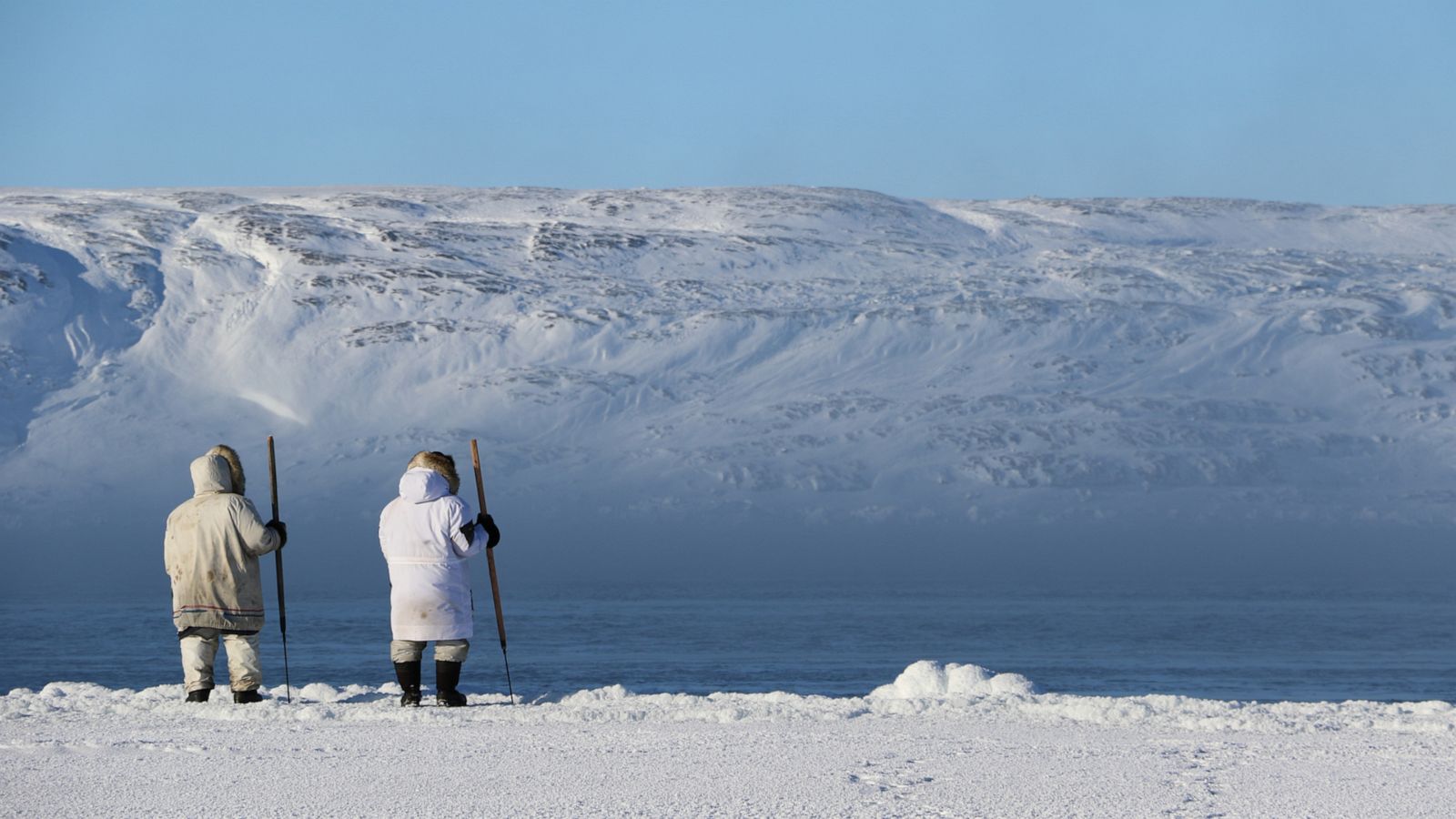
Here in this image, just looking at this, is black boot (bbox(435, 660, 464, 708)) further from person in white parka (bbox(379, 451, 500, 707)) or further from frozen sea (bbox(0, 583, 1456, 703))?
frozen sea (bbox(0, 583, 1456, 703))

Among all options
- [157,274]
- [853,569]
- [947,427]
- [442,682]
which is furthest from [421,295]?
[442,682]

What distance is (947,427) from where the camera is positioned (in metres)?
49.6

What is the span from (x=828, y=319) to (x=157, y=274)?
21994 mm

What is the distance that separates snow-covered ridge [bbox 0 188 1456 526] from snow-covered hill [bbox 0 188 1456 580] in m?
0.12

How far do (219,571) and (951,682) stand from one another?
364 cm

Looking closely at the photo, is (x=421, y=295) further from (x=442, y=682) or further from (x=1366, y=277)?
(x=442, y=682)

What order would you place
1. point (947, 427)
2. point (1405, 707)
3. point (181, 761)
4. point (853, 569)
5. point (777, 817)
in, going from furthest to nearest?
1. point (947, 427)
2. point (853, 569)
3. point (1405, 707)
4. point (181, 761)
5. point (777, 817)

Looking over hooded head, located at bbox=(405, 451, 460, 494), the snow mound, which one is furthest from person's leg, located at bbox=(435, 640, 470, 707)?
the snow mound

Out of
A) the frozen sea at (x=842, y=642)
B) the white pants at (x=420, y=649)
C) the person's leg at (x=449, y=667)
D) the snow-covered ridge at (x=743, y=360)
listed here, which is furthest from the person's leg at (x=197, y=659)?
the snow-covered ridge at (x=743, y=360)

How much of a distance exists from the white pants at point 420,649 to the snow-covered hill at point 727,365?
1464 inches

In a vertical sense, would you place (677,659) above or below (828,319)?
below

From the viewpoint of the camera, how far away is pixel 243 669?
8398 mm

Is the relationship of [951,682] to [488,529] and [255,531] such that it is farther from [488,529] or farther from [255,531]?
[255,531]

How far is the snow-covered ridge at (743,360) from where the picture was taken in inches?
1880
